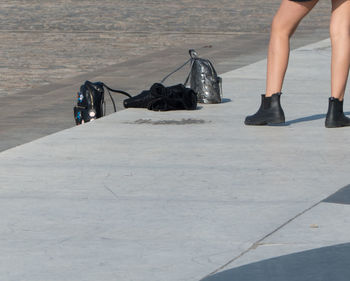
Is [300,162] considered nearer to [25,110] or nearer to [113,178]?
[113,178]

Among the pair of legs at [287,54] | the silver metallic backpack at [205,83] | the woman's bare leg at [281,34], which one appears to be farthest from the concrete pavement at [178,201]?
the silver metallic backpack at [205,83]

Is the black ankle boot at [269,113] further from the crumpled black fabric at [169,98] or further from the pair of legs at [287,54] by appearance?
the crumpled black fabric at [169,98]

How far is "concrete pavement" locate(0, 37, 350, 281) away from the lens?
4051mm

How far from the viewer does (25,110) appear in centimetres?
927

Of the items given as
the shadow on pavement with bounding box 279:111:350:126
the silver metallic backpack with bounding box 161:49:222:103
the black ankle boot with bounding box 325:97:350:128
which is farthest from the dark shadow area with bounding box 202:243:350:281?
the silver metallic backpack with bounding box 161:49:222:103

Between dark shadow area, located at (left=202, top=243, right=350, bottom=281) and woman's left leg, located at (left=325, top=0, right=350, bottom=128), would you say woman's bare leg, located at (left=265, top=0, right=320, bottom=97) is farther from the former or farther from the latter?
dark shadow area, located at (left=202, top=243, right=350, bottom=281)

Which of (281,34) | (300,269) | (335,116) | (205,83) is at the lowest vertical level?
(300,269)

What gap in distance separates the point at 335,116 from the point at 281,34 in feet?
2.17

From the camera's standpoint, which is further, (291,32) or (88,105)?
(88,105)

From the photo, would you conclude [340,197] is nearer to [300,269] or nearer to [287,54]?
[300,269]

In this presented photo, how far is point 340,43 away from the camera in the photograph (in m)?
7.00

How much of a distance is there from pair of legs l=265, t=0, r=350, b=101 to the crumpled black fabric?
94 cm

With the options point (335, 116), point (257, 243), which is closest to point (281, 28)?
point (335, 116)

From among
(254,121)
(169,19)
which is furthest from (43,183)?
(169,19)
